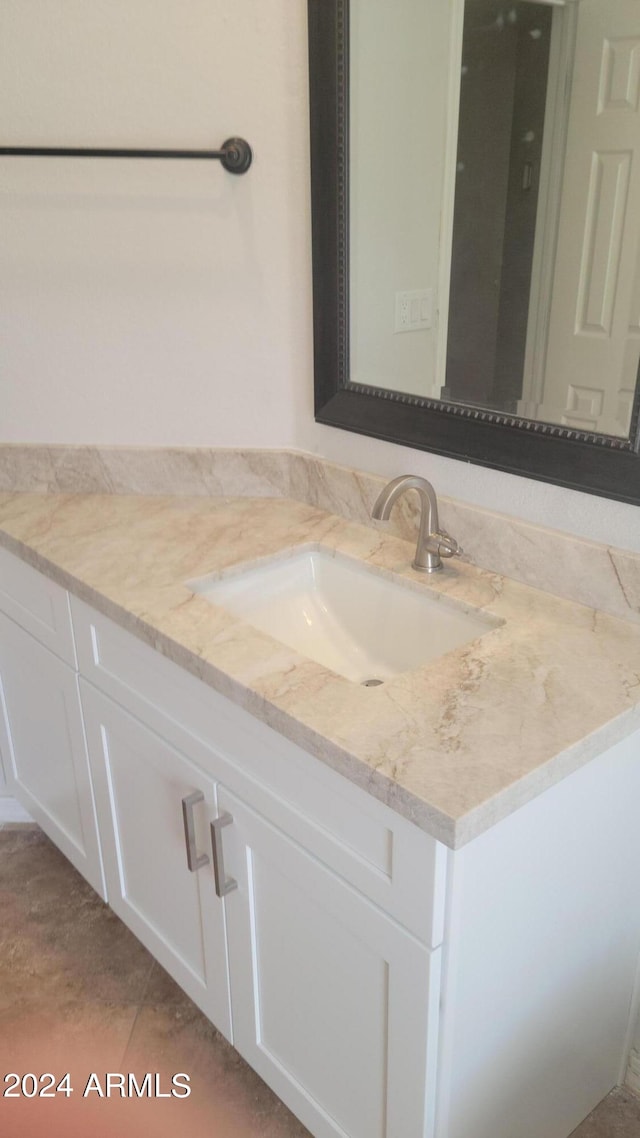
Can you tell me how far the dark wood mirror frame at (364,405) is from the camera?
1290 mm

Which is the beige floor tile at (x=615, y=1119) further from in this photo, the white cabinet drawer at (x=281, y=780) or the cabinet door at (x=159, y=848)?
the white cabinet drawer at (x=281, y=780)

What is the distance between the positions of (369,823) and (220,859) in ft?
1.22

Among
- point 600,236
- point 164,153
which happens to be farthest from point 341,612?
point 164,153

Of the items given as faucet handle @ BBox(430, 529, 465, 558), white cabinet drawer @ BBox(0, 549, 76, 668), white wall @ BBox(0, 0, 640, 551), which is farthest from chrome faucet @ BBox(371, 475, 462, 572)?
white cabinet drawer @ BBox(0, 549, 76, 668)

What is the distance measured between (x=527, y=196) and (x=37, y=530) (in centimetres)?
104

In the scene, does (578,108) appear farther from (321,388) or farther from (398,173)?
(321,388)

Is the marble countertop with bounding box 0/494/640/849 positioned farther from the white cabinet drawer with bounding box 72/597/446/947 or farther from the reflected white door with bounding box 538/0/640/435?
the reflected white door with bounding box 538/0/640/435

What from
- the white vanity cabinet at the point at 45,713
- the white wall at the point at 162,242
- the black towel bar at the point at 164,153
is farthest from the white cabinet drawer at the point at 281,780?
the black towel bar at the point at 164,153

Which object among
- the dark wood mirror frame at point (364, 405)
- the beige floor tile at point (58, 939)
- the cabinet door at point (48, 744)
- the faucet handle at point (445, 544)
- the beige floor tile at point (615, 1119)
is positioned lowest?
the beige floor tile at point (58, 939)

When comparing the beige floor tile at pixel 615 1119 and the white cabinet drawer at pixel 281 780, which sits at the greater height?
the white cabinet drawer at pixel 281 780

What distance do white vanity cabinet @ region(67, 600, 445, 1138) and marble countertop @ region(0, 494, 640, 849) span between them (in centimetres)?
6

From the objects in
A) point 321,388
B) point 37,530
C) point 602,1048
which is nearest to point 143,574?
point 37,530

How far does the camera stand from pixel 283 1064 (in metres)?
1.37

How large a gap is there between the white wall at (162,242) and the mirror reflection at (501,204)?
158 mm
